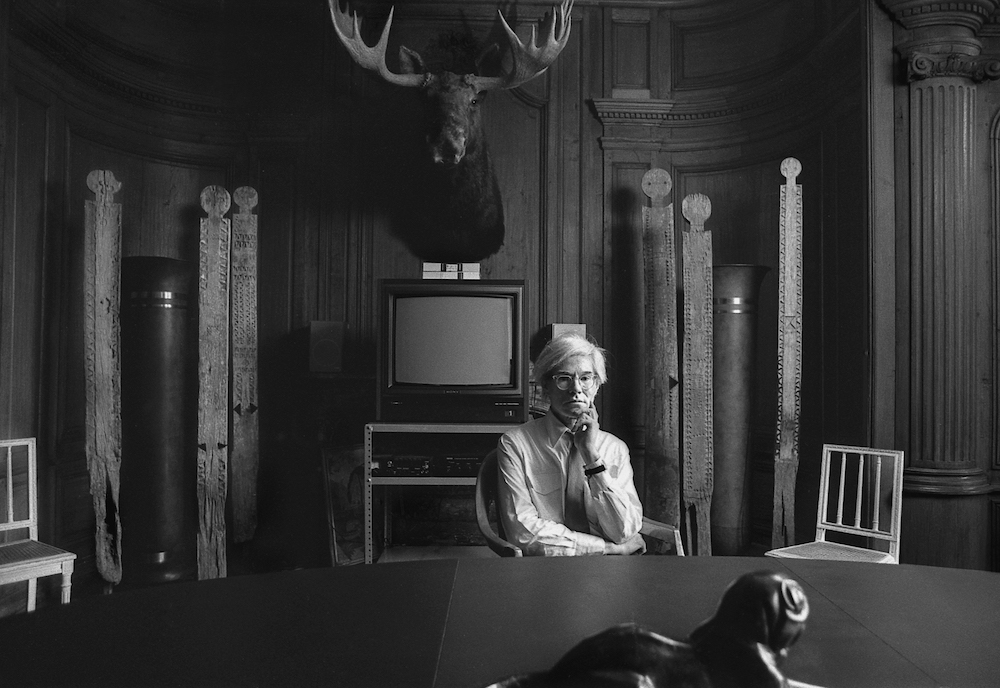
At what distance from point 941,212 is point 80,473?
12.7 ft

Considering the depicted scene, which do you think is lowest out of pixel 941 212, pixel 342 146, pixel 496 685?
pixel 496 685

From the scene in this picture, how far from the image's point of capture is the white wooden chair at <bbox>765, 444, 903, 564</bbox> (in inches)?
103

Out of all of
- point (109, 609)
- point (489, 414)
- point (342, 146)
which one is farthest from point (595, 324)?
point (109, 609)

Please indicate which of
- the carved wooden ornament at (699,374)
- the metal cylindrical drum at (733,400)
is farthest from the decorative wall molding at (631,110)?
the metal cylindrical drum at (733,400)

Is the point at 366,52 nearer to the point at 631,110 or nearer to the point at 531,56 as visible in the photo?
the point at 531,56

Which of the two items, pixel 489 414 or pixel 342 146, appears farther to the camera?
pixel 342 146

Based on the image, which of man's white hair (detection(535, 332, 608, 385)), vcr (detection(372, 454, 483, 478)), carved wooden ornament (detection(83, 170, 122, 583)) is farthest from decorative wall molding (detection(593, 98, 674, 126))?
carved wooden ornament (detection(83, 170, 122, 583))

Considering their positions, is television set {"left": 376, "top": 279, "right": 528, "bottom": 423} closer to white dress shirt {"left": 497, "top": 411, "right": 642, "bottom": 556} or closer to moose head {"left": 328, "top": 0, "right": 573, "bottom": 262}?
moose head {"left": 328, "top": 0, "right": 573, "bottom": 262}

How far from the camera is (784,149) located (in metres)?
3.70

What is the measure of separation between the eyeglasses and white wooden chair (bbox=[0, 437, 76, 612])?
1806 mm

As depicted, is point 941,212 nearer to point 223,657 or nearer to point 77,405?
point 223,657

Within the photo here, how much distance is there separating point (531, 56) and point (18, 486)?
9.47 ft

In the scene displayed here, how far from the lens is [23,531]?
3125mm

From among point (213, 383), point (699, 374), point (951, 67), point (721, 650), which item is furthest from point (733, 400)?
point (721, 650)
